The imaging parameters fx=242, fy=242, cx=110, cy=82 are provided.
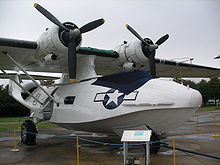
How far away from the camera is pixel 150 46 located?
10273 millimetres

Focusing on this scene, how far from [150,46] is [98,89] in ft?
11.0

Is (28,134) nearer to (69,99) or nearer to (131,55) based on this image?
(69,99)

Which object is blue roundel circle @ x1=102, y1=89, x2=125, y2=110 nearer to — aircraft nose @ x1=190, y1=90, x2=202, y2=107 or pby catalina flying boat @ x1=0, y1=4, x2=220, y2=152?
pby catalina flying boat @ x1=0, y1=4, x2=220, y2=152

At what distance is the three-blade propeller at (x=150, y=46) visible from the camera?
993cm

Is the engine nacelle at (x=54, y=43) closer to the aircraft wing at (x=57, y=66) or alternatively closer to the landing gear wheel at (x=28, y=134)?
the aircraft wing at (x=57, y=66)

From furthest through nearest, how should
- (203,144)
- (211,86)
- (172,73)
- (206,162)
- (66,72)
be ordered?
(211,86) → (172,73) → (66,72) → (203,144) → (206,162)

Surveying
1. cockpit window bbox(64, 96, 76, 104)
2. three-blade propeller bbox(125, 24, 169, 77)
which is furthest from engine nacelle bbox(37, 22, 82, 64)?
three-blade propeller bbox(125, 24, 169, 77)

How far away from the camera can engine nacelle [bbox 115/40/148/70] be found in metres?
10.5

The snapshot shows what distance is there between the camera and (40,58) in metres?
9.39

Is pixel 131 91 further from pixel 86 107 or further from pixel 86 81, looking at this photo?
pixel 86 81

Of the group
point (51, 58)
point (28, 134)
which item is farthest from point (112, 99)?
point (28, 134)

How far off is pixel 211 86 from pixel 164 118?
54313 millimetres

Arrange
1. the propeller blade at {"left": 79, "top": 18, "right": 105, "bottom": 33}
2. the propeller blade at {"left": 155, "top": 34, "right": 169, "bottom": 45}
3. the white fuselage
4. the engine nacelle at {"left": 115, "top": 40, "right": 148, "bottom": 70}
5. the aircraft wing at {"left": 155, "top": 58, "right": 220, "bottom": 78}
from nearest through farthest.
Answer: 1. the white fuselage
2. the propeller blade at {"left": 79, "top": 18, "right": 105, "bottom": 33}
3. the engine nacelle at {"left": 115, "top": 40, "right": 148, "bottom": 70}
4. the propeller blade at {"left": 155, "top": 34, "right": 169, "bottom": 45}
5. the aircraft wing at {"left": 155, "top": 58, "right": 220, "bottom": 78}

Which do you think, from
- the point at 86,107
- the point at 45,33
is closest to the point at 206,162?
the point at 86,107
